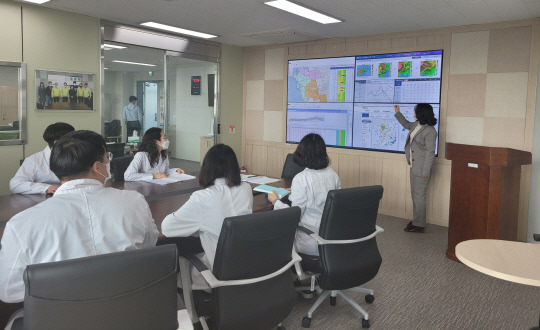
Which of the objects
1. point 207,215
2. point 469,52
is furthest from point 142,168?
point 469,52

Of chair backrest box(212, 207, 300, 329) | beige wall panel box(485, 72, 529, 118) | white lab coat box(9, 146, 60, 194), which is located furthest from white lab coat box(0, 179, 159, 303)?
beige wall panel box(485, 72, 529, 118)

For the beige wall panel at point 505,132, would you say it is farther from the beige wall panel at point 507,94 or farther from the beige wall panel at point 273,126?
the beige wall panel at point 273,126

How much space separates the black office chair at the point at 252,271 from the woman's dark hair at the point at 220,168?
19.2 inches

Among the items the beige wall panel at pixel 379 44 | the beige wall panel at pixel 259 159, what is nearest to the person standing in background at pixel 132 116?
the beige wall panel at pixel 259 159

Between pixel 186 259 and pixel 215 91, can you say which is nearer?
pixel 186 259

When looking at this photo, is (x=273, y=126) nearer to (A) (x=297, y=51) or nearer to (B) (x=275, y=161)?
(B) (x=275, y=161)

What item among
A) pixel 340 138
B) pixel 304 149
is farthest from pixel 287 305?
pixel 340 138

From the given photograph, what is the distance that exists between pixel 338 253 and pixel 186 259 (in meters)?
1.00

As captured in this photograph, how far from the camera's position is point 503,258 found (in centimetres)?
192

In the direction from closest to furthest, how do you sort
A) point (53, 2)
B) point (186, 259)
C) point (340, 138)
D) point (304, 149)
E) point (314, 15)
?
1. point (186, 259)
2. point (304, 149)
3. point (53, 2)
4. point (314, 15)
5. point (340, 138)

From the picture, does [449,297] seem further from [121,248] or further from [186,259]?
[121,248]

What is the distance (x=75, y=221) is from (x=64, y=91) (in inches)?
162

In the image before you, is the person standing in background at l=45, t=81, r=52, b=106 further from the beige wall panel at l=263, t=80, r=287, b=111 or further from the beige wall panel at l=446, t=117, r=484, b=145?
the beige wall panel at l=446, t=117, r=484, b=145

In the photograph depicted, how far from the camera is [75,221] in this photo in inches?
69.3
